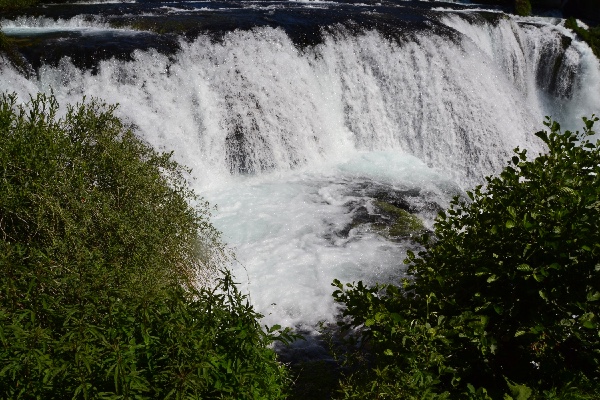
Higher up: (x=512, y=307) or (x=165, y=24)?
(x=165, y=24)

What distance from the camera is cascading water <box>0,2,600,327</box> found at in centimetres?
884

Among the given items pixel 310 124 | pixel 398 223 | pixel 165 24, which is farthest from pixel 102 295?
pixel 165 24

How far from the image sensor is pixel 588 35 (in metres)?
18.2

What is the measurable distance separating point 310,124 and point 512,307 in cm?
920

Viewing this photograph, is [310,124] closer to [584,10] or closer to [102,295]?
[102,295]

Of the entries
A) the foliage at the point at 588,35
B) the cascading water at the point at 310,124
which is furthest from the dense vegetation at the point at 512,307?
the foliage at the point at 588,35

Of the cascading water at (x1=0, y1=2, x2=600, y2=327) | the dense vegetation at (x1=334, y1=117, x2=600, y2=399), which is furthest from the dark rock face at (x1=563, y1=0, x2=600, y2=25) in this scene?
the dense vegetation at (x1=334, y1=117, x2=600, y2=399)

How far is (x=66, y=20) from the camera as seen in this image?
13.6 m

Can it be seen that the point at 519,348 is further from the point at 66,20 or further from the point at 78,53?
the point at 66,20

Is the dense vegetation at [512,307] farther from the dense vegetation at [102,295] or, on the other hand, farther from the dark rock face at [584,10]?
the dark rock face at [584,10]

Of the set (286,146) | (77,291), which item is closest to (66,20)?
(286,146)

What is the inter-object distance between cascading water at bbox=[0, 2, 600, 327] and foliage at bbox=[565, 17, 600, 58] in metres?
5.14

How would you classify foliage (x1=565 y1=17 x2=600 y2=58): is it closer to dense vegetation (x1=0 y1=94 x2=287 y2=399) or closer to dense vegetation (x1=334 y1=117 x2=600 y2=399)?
dense vegetation (x1=334 y1=117 x2=600 y2=399)

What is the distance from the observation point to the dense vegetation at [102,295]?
3.22 m
